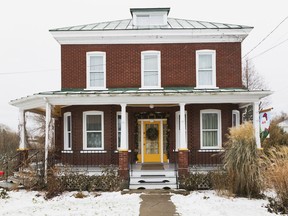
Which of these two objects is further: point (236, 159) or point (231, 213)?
point (236, 159)

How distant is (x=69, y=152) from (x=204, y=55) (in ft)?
29.0

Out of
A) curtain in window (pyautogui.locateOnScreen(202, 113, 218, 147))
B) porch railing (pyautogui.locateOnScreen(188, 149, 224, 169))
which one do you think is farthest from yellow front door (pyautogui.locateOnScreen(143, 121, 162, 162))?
curtain in window (pyautogui.locateOnScreen(202, 113, 218, 147))

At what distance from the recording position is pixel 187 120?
17.6 m

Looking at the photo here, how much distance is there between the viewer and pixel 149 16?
1939 centimetres

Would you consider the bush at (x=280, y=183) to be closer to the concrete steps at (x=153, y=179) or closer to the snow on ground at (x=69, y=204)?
the snow on ground at (x=69, y=204)

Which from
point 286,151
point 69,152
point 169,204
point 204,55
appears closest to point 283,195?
point 286,151

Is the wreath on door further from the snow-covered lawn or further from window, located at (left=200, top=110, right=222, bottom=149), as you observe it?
the snow-covered lawn

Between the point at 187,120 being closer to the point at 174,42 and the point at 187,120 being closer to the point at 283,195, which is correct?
the point at 174,42

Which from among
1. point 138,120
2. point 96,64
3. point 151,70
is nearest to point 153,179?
point 138,120

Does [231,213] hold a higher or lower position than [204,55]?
lower

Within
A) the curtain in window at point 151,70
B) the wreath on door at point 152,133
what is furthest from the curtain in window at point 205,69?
the wreath on door at point 152,133

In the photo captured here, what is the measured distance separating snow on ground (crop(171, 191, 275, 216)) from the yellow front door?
5.49 meters

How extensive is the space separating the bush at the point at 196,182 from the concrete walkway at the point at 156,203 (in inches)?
22.4

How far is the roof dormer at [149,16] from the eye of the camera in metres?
19.2
